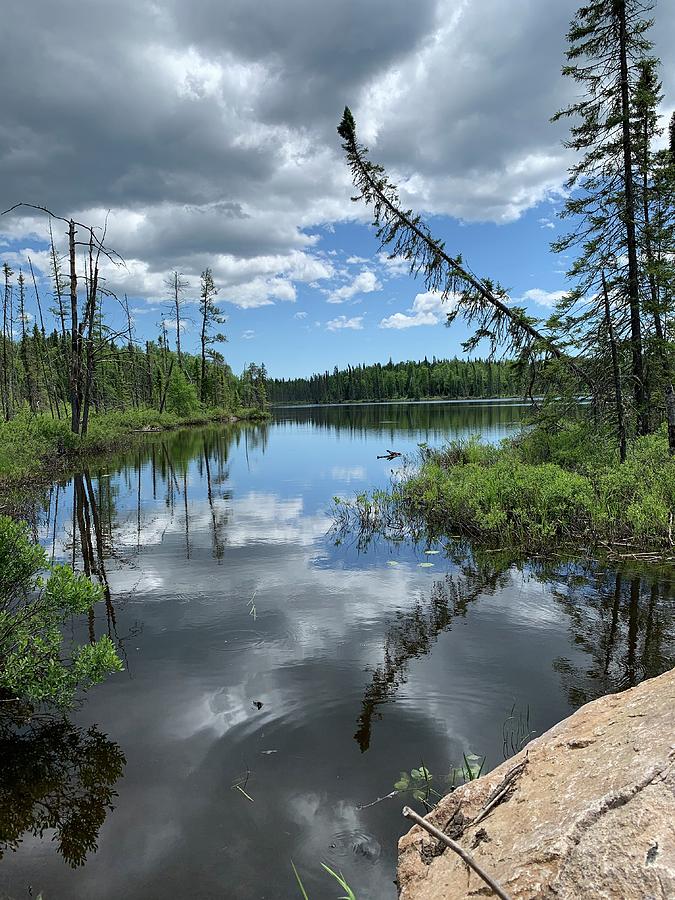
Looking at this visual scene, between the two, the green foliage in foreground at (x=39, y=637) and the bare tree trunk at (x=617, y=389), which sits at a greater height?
the bare tree trunk at (x=617, y=389)

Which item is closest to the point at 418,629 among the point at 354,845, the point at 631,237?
the point at 354,845

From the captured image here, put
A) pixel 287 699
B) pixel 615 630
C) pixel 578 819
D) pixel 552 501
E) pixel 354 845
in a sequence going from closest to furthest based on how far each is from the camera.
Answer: pixel 578 819
pixel 354 845
pixel 287 699
pixel 615 630
pixel 552 501

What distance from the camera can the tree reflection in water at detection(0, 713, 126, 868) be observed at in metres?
3.90

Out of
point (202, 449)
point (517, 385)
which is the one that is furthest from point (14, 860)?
point (202, 449)

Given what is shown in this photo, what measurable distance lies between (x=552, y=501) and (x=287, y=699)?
308 inches

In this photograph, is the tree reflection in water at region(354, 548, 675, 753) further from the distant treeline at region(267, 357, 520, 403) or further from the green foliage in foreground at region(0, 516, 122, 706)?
the distant treeline at region(267, 357, 520, 403)

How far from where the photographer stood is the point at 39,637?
506 cm

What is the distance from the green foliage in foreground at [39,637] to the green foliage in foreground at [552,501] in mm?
8423

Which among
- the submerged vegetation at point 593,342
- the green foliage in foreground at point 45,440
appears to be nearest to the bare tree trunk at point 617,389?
the submerged vegetation at point 593,342

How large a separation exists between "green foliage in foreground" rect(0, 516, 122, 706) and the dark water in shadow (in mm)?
709

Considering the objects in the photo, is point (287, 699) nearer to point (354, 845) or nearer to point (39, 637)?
point (354, 845)

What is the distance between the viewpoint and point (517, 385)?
19.6m

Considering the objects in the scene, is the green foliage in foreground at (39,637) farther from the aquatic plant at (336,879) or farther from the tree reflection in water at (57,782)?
the aquatic plant at (336,879)

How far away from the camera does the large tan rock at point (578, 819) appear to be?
172 cm
